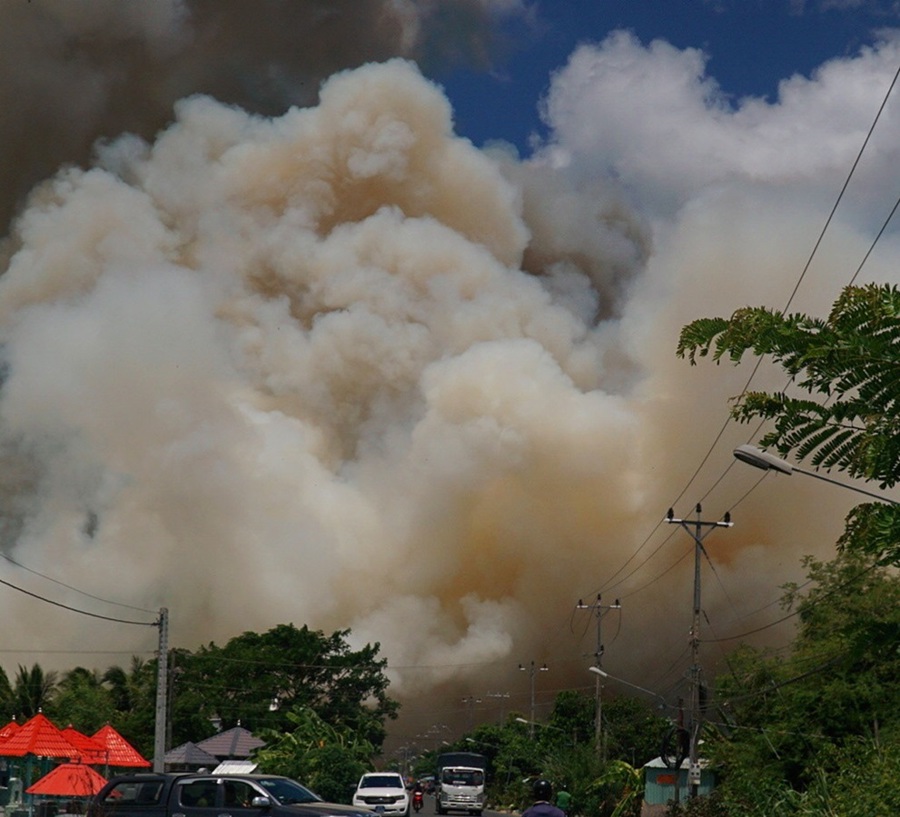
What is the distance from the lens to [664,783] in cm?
7288

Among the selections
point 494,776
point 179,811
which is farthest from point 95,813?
point 494,776

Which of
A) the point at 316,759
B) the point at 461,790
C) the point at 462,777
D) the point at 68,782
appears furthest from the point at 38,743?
the point at 462,777

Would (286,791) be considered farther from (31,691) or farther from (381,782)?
(31,691)

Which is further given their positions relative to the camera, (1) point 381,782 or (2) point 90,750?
(1) point 381,782

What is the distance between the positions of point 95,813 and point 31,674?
72290 millimetres

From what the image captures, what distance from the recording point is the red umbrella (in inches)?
1441

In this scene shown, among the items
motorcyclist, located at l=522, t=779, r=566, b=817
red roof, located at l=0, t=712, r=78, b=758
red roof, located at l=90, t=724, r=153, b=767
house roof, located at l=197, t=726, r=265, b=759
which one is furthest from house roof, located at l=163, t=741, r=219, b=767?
motorcyclist, located at l=522, t=779, r=566, b=817

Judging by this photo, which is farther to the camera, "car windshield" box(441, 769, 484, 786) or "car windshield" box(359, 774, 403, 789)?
"car windshield" box(441, 769, 484, 786)

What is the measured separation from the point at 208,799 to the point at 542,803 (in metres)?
14.1

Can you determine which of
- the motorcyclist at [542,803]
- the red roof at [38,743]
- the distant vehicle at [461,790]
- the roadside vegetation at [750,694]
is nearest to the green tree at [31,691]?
the roadside vegetation at [750,694]

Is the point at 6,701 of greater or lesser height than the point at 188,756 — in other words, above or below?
above

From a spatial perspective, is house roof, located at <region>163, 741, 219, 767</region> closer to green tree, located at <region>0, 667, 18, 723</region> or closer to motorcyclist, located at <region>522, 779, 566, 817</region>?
green tree, located at <region>0, 667, 18, 723</region>

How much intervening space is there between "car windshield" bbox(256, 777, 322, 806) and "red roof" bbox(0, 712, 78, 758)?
14072 millimetres

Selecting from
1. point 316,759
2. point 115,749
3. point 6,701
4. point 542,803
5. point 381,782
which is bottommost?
point 542,803
